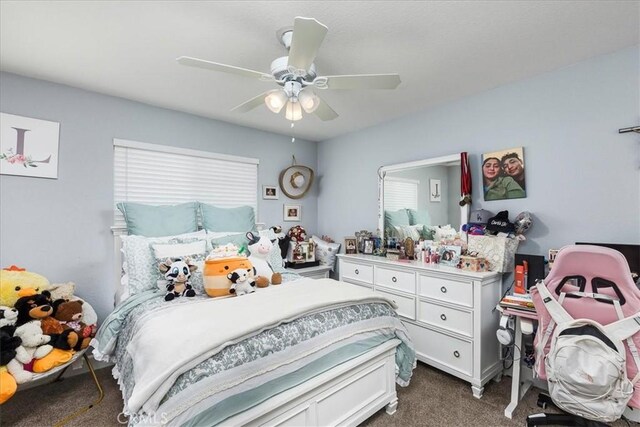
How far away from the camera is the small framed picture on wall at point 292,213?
158 inches

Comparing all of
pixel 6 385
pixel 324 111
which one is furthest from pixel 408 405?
pixel 6 385

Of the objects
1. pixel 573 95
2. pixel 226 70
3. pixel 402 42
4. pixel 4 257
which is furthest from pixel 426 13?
pixel 4 257

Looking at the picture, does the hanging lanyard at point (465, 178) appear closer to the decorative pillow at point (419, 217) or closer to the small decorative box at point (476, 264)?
the decorative pillow at point (419, 217)

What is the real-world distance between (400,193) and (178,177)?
2500 mm

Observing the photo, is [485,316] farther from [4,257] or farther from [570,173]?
[4,257]

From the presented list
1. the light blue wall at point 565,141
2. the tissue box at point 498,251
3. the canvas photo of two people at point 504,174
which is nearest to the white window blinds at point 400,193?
the light blue wall at point 565,141

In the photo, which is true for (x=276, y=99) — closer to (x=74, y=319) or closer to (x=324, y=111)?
(x=324, y=111)

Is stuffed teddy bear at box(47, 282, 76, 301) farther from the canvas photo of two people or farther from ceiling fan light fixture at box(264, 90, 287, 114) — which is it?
the canvas photo of two people

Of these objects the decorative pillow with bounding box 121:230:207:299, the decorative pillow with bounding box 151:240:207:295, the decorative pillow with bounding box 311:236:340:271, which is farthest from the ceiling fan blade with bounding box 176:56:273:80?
the decorative pillow with bounding box 311:236:340:271

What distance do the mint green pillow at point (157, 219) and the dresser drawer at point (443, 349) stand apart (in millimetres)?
2387

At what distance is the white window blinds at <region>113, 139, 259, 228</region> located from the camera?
2820 millimetres

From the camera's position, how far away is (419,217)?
10.1ft

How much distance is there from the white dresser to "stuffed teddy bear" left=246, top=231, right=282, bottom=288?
47.1 inches

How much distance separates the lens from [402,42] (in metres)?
1.88
